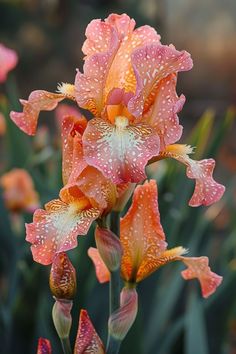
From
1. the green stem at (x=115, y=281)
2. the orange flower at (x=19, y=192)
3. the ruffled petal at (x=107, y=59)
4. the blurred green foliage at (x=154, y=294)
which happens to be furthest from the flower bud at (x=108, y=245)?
the orange flower at (x=19, y=192)

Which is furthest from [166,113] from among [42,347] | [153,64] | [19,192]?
[19,192]

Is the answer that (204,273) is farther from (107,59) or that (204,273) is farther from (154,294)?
(154,294)

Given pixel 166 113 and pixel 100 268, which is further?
pixel 100 268

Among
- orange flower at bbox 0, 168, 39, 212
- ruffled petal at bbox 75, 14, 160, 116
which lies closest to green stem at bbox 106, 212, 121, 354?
ruffled petal at bbox 75, 14, 160, 116

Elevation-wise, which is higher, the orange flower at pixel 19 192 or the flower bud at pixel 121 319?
the flower bud at pixel 121 319

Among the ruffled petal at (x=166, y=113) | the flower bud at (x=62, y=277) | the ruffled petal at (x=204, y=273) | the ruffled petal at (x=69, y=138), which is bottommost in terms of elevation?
the flower bud at (x=62, y=277)

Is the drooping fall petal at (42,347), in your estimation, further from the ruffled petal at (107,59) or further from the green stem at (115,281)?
the ruffled petal at (107,59)
